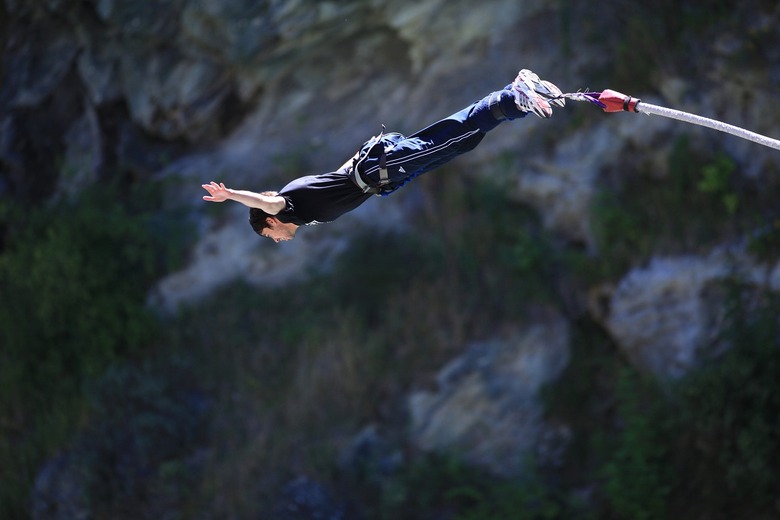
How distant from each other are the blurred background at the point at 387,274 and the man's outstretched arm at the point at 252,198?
4858mm

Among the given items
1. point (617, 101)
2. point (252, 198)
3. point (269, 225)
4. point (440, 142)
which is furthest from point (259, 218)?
point (617, 101)

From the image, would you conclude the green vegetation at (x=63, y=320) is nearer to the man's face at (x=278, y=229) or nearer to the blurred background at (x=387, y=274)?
the blurred background at (x=387, y=274)

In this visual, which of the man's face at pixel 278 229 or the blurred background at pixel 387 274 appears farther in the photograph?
the blurred background at pixel 387 274

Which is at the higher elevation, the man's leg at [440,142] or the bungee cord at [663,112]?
the man's leg at [440,142]

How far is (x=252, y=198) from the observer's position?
730 centimetres

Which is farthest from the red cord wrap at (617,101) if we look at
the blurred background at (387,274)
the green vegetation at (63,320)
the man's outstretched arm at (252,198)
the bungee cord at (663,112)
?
the green vegetation at (63,320)

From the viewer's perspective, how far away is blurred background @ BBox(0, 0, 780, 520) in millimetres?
11242

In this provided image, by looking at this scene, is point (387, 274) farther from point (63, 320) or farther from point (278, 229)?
point (278, 229)

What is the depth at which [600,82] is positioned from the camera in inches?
488

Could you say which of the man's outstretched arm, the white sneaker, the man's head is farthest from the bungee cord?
the man's head

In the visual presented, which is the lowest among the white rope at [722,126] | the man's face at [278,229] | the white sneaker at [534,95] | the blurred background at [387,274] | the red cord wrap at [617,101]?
the white rope at [722,126]

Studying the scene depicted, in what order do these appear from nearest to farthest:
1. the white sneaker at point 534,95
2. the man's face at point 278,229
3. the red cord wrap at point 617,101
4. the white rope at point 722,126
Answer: the white rope at point 722,126 → the red cord wrap at point 617,101 → the white sneaker at point 534,95 → the man's face at point 278,229

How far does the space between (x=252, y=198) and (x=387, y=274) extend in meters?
5.80

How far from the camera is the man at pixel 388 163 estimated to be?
7160mm
